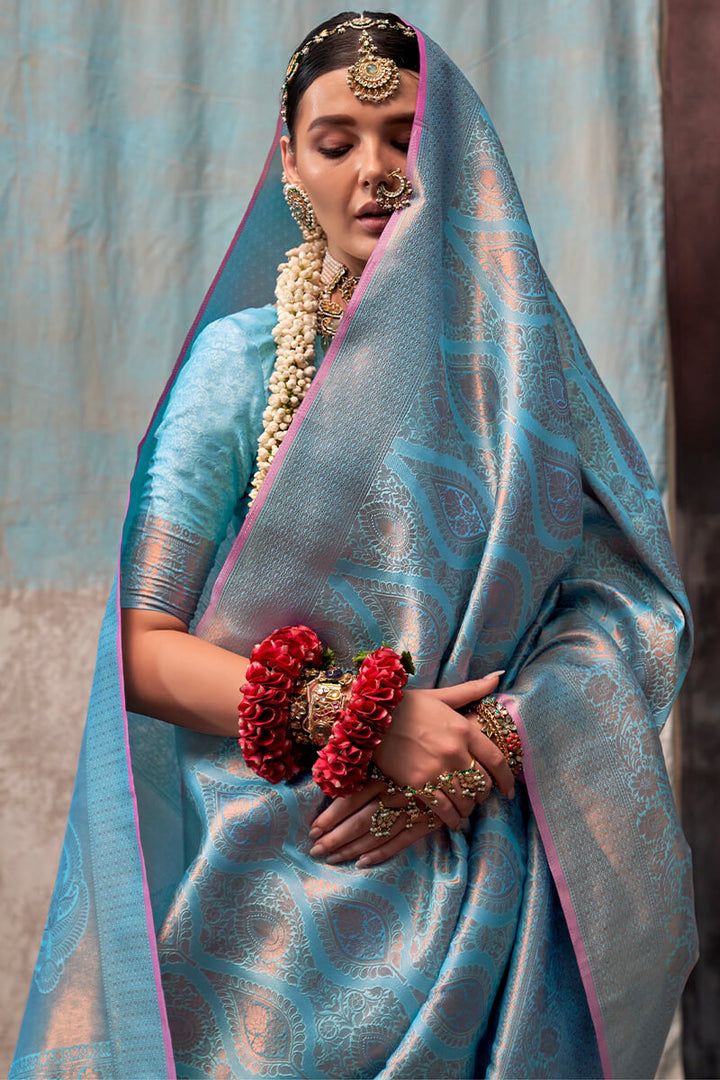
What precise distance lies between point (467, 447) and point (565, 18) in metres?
1.22

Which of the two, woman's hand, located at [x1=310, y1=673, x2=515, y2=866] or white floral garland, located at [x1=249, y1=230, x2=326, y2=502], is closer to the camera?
woman's hand, located at [x1=310, y1=673, x2=515, y2=866]

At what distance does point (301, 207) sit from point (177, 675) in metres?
0.53

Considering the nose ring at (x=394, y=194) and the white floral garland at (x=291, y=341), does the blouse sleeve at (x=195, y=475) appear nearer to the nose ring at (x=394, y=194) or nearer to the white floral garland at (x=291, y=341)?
the white floral garland at (x=291, y=341)

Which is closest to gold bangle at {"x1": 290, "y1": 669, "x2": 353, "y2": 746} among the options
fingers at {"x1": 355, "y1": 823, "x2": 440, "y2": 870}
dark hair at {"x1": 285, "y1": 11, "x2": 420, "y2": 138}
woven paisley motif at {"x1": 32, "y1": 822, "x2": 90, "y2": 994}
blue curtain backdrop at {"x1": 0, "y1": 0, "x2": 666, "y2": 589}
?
fingers at {"x1": 355, "y1": 823, "x2": 440, "y2": 870}

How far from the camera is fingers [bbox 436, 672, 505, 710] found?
3.31ft

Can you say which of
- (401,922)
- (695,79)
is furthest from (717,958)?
(695,79)

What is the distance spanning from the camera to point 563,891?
101 cm

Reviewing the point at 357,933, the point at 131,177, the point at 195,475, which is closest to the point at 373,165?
the point at 195,475

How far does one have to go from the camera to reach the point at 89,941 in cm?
100

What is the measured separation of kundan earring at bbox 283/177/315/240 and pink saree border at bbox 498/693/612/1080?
0.55m

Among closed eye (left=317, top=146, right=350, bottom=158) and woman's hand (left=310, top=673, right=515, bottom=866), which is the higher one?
closed eye (left=317, top=146, right=350, bottom=158)

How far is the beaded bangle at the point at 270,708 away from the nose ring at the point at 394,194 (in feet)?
1.46

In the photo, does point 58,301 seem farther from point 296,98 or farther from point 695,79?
point 695,79

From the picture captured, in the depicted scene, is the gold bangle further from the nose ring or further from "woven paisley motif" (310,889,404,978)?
the nose ring
